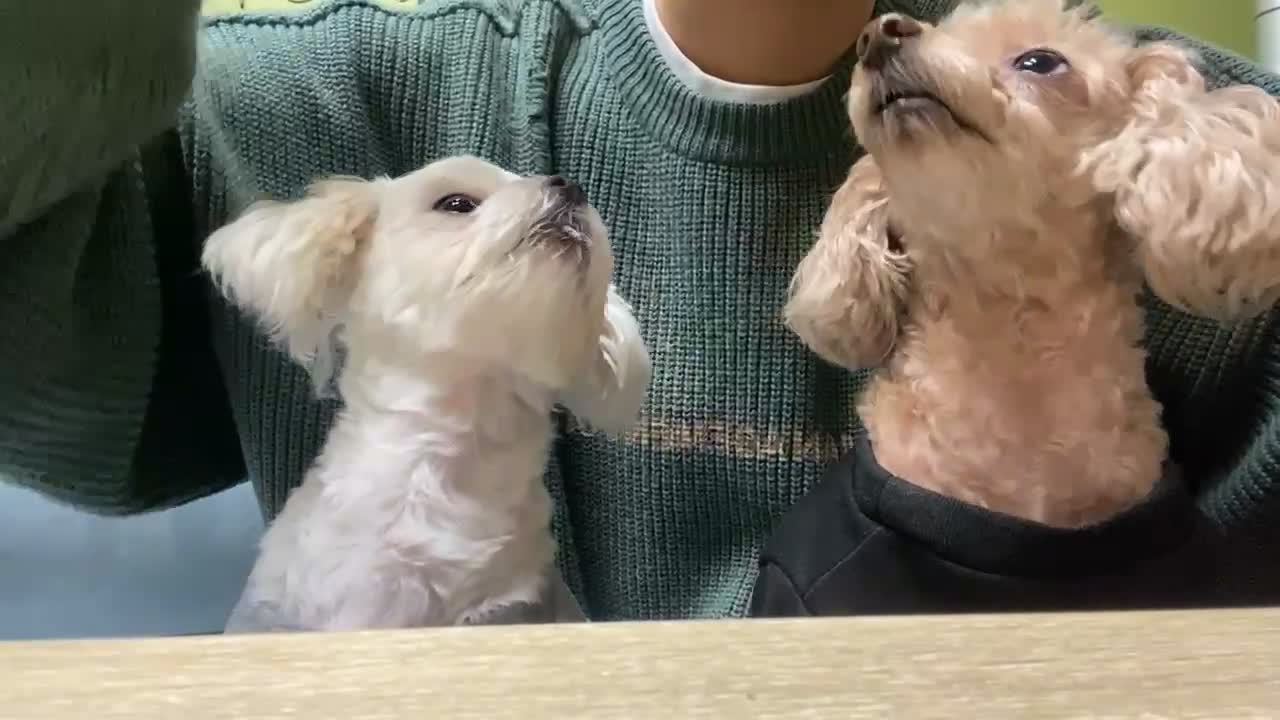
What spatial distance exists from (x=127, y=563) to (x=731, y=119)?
52cm

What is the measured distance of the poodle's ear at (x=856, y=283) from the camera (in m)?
0.64

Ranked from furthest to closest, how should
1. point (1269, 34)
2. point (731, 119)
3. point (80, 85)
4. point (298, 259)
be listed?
1. point (1269, 34)
2. point (731, 119)
3. point (298, 259)
4. point (80, 85)

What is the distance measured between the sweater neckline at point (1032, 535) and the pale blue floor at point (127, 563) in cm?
46

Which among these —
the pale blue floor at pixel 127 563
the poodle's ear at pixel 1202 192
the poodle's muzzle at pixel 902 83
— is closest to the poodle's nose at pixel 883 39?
the poodle's muzzle at pixel 902 83

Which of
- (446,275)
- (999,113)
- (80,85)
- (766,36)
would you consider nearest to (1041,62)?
(999,113)

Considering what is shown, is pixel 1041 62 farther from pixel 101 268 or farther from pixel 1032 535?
pixel 101 268

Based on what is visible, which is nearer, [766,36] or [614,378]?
[614,378]

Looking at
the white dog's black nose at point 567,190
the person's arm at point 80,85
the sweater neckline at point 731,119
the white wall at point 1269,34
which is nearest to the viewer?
the person's arm at point 80,85

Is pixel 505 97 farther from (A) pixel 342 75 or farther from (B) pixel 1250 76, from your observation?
(B) pixel 1250 76

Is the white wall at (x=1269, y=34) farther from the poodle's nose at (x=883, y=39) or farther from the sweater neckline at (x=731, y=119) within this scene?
the poodle's nose at (x=883, y=39)

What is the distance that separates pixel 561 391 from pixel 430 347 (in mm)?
77

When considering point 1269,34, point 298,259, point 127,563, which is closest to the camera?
point 298,259

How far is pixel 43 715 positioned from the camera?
1.08 feet

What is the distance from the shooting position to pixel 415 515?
2.04ft
